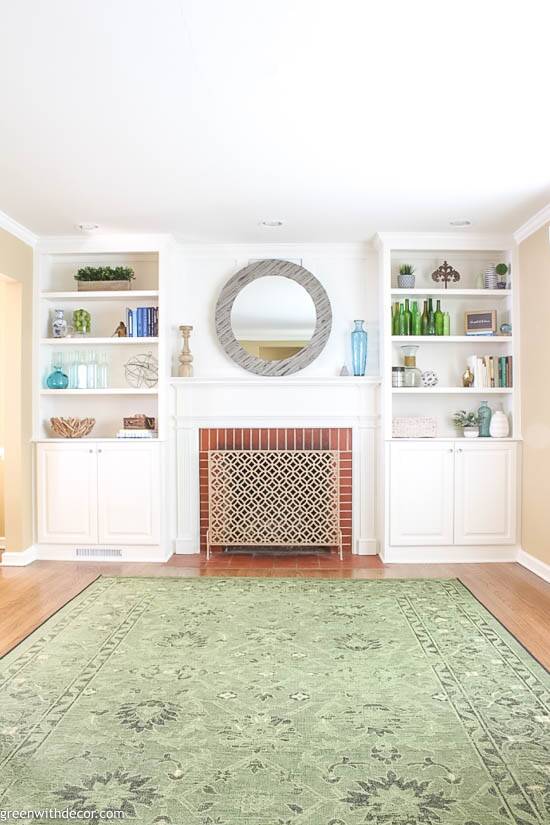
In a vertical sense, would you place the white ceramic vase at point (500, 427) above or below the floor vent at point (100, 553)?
above

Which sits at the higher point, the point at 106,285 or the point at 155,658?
the point at 106,285

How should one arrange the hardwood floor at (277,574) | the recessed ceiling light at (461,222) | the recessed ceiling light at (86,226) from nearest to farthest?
the hardwood floor at (277,574) < the recessed ceiling light at (461,222) < the recessed ceiling light at (86,226)

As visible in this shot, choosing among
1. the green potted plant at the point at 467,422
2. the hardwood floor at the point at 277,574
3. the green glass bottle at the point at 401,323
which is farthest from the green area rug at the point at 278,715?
the green glass bottle at the point at 401,323

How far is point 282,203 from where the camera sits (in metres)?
4.29

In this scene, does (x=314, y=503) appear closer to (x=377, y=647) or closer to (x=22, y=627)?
(x=377, y=647)

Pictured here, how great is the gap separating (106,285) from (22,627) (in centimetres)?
273

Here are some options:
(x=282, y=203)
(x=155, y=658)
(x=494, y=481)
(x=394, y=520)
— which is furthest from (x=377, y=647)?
(x=282, y=203)

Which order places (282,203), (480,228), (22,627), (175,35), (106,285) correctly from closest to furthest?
(175,35)
(22,627)
(282,203)
(480,228)
(106,285)

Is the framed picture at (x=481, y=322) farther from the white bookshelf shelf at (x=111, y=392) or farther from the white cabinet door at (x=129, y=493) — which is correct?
the white cabinet door at (x=129, y=493)

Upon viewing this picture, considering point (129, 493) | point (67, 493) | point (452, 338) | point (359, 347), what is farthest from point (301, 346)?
point (67, 493)

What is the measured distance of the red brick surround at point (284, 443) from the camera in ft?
17.5

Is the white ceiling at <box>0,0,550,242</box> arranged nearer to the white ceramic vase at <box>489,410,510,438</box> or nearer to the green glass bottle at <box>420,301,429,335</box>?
the green glass bottle at <box>420,301,429,335</box>

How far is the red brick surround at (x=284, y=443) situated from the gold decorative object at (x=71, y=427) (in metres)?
0.90

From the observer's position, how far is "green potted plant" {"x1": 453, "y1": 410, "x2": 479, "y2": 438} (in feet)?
16.7
